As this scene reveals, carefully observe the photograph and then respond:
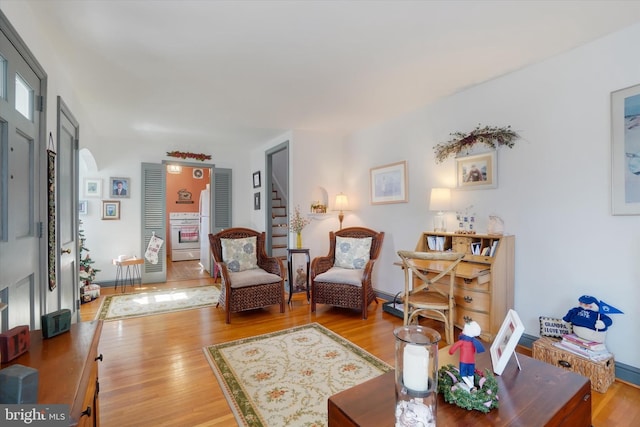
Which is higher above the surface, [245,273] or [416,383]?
[416,383]

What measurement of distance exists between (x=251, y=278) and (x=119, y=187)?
3299mm

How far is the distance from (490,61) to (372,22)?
4.11 ft

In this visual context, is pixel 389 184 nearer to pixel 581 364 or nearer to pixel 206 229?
pixel 581 364

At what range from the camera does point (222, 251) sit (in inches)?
156

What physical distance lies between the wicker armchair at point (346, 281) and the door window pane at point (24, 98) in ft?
9.86

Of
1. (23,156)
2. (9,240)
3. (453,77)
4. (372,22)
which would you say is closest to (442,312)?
(453,77)

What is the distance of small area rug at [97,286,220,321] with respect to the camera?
3.92m

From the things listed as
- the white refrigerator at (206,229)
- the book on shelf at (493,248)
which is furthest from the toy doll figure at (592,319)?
the white refrigerator at (206,229)

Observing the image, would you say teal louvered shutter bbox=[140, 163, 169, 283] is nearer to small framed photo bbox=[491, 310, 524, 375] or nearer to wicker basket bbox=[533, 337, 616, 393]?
small framed photo bbox=[491, 310, 524, 375]

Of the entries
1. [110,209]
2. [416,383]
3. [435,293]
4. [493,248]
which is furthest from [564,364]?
[110,209]

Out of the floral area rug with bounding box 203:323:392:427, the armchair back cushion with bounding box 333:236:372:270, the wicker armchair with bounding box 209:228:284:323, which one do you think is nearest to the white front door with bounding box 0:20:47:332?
the floral area rug with bounding box 203:323:392:427

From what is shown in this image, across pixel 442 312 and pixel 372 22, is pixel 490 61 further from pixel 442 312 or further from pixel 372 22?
pixel 442 312

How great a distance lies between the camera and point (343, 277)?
3.78 m

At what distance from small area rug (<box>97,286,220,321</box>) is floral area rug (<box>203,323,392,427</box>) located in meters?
1.57
